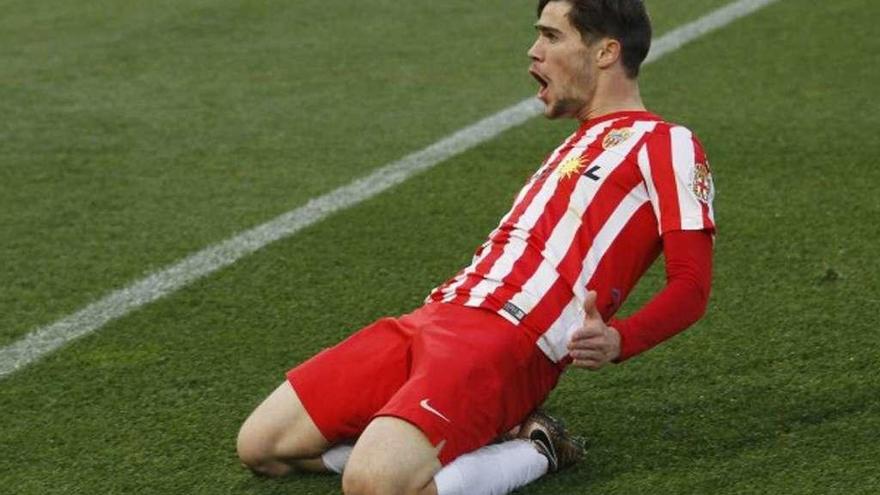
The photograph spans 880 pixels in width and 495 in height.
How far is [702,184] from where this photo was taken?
3889 mm

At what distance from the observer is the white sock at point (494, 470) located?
376 cm

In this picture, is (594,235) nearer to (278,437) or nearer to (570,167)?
(570,167)

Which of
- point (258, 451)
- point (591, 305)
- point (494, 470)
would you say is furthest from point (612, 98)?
point (258, 451)

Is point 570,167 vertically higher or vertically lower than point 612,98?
lower

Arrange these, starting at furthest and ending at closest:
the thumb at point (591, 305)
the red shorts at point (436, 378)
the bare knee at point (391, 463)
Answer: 1. the red shorts at point (436, 378)
2. the bare knee at point (391, 463)
3. the thumb at point (591, 305)

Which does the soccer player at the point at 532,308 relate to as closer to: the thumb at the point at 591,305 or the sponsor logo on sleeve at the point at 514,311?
the sponsor logo on sleeve at the point at 514,311

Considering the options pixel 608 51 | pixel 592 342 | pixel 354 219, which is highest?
pixel 608 51

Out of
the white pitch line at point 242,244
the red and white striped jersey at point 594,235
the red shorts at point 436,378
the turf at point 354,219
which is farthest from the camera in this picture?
the white pitch line at point 242,244

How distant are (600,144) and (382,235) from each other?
73.4 inches

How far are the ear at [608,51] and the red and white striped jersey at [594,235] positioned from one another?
0.13 meters

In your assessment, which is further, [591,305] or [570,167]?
[570,167]

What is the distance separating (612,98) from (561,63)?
141 millimetres

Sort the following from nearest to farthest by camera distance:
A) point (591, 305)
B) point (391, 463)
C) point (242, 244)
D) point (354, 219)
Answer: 1. point (591, 305)
2. point (391, 463)
3. point (242, 244)
4. point (354, 219)

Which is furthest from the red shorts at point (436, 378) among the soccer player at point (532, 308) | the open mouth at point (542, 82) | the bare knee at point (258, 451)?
the open mouth at point (542, 82)
